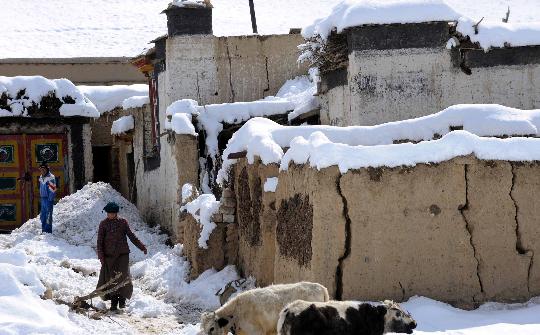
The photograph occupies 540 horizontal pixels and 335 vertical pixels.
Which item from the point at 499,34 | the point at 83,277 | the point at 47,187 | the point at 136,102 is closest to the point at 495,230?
the point at 83,277

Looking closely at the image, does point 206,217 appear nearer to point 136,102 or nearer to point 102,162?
point 136,102

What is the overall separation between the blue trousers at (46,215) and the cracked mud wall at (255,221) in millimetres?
5861

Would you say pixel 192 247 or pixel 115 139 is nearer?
pixel 192 247

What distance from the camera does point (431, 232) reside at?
9.04 meters

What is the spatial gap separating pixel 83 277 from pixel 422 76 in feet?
19.8

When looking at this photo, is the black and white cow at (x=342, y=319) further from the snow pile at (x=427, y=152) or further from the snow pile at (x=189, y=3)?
the snow pile at (x=189, y=3)

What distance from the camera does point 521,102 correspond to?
15.8 meters

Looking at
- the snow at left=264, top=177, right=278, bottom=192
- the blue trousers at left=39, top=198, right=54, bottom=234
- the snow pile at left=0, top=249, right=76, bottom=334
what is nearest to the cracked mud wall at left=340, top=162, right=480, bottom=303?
the snow at left=264, top=177, right=278, bottom=192

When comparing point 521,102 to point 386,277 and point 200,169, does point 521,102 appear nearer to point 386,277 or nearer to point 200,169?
point 200,169

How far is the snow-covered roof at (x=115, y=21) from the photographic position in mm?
39750

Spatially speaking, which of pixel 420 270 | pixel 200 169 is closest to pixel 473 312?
pixel 420 270

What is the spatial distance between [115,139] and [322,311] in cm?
1883

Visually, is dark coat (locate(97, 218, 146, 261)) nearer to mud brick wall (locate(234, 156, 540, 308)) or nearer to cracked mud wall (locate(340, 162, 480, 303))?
mud brick wall (locate(234, 156, 540, 308))

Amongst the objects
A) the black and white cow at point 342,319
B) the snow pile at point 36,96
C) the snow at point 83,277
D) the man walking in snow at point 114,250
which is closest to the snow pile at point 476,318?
the black and white cow at point 342,319
